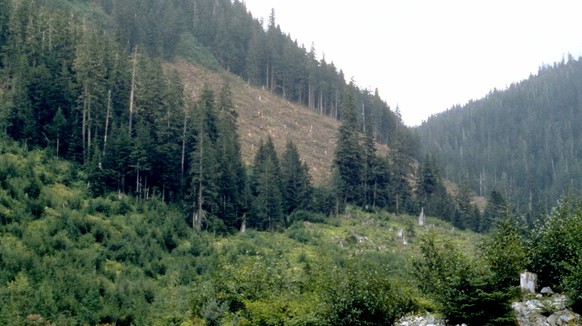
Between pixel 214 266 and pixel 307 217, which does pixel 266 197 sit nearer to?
pixel 307 217

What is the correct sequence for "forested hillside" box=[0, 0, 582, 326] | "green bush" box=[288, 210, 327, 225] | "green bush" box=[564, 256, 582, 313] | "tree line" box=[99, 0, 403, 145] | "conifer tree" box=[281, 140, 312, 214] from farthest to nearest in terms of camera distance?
"tree line" box=[99, 0, 403, 145] < "conifer tree" box=[281, 140, 312, 214] < "green bush" box=[288, 210, 327, 225] < "forested hillside" box=[0, 0, 582, 326] < "green bush" box=[564, 256, 582, 313]

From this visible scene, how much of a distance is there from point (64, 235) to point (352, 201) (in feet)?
147

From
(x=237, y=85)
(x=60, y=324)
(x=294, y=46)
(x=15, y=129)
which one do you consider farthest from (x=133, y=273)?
(x=294, y=46)

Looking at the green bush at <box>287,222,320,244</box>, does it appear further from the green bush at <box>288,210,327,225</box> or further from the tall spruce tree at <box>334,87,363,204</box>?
the tall spruce tree at <box>334,87,363,204</box>

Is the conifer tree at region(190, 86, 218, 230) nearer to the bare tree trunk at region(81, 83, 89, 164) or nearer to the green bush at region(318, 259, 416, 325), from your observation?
the bare tree trunk at region(81, 83, 89, 164)

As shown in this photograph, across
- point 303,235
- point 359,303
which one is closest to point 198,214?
point 303,235

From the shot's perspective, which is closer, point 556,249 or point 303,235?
point 556,249

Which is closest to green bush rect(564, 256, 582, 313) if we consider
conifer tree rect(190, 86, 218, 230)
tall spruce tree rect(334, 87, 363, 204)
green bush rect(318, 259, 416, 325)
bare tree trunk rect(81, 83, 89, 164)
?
green bush rect(318, 259, 416, 325)

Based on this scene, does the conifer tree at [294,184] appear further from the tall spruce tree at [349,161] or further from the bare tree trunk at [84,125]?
the bare tree trunk at [84,125]

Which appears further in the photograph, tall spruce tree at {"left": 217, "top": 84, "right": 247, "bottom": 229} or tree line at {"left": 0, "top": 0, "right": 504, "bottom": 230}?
tall spruce tree at {"left": 217, "top": 84, "right": 247, "bottom": 229}

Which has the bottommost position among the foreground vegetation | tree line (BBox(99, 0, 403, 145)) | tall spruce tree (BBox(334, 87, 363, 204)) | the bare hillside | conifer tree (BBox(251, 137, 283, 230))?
the foreground vegetation

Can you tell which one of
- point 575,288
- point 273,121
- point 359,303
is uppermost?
point 273,121

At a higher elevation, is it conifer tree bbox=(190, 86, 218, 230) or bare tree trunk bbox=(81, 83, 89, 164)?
bare tree trunk bbox=(81, 83, 89, 164)

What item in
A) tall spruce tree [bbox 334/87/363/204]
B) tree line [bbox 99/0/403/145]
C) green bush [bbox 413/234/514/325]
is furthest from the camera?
tree line [bbox 99/0/403/145]
